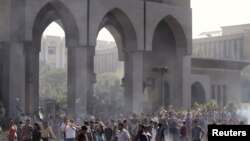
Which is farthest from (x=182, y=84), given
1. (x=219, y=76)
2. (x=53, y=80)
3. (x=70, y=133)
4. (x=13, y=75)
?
(x=53, y=80)

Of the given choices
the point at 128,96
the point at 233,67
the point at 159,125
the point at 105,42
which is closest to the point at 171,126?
the point at 159,125

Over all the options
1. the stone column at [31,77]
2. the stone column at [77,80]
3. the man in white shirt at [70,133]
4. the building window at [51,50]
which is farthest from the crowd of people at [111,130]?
the building window at [51,50]

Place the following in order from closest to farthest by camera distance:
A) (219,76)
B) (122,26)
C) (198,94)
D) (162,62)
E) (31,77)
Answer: (31,77) → (122,26) → (162,62) → (198,94) → (219,76)

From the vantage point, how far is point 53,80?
3957 inches

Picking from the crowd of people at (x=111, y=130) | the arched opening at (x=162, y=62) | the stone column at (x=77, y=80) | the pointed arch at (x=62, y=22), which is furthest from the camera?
the arched opening at (x=162, y=62)

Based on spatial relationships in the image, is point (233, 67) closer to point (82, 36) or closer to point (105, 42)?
point (82, 36)

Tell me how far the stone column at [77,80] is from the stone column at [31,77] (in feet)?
7.43

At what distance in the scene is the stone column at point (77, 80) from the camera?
3291 centimetres

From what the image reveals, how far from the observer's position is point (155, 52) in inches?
1626

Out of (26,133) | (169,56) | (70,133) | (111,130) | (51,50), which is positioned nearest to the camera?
(26,133)

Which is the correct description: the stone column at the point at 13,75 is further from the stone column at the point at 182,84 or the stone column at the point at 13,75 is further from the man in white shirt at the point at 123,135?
the man in white shirt at the point at 123,135

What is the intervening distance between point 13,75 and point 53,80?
70.9m

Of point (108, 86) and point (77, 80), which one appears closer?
point (77, 80)

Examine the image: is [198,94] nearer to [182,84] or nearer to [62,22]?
[182,84]
